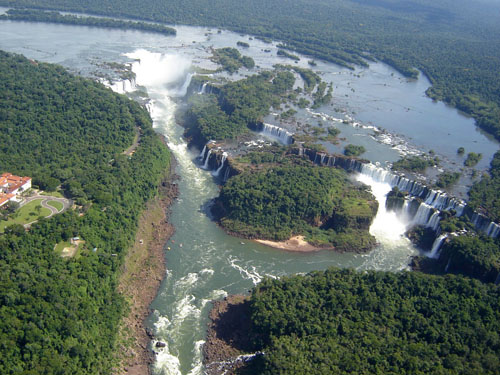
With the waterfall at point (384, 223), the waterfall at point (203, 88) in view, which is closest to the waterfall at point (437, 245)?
the waterfall at point (384, 223)

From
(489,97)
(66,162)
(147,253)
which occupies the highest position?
(489,97)

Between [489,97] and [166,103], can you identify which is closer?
[166,103]

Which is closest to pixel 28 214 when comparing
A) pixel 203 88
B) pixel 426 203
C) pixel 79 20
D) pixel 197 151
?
pixel 197 151

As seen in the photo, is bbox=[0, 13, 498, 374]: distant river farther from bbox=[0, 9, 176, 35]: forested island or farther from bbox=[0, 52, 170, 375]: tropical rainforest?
bbox=[0, 52, 170, 375]: tropical rainforest

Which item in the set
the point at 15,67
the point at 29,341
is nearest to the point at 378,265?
the point at 29,341

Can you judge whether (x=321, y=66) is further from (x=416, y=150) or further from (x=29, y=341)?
(x=29, y=341)

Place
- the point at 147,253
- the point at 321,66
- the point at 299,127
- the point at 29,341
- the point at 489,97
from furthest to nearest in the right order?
1. the point at 321,66
2. the point at 489,97
3. the point at 299,127
4. the point at 147,253
5. the point at 29,341
